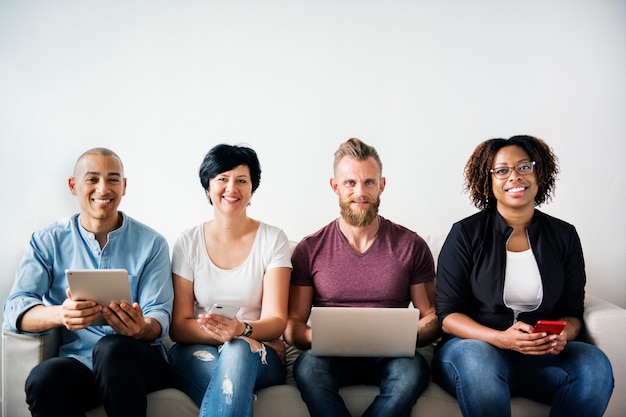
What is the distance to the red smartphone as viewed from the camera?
188 centimetres

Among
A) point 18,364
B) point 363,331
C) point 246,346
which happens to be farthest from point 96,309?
point 363,331

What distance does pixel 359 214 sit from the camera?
2.30 m

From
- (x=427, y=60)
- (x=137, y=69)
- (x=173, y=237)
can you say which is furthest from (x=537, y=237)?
(x=137, y=69)

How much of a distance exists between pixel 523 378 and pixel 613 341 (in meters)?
0.39

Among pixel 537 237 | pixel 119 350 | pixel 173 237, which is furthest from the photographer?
pixel 173 237

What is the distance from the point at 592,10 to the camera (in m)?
3.03

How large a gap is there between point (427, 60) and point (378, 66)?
9.9 inches

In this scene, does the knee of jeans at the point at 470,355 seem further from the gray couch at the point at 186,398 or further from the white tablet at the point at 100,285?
the white tablet at the point at 100,285

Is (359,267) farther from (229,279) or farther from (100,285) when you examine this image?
(100,285)

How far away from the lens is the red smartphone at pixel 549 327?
1883mm

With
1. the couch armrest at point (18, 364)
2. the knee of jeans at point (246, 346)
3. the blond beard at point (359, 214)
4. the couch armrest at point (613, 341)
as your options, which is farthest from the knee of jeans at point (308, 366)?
the couch armrest at point (613, 341)

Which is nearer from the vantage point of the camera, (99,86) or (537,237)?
(537,237)

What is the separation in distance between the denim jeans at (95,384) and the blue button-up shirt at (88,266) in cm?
17

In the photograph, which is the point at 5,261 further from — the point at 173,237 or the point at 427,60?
the point at 427,60
